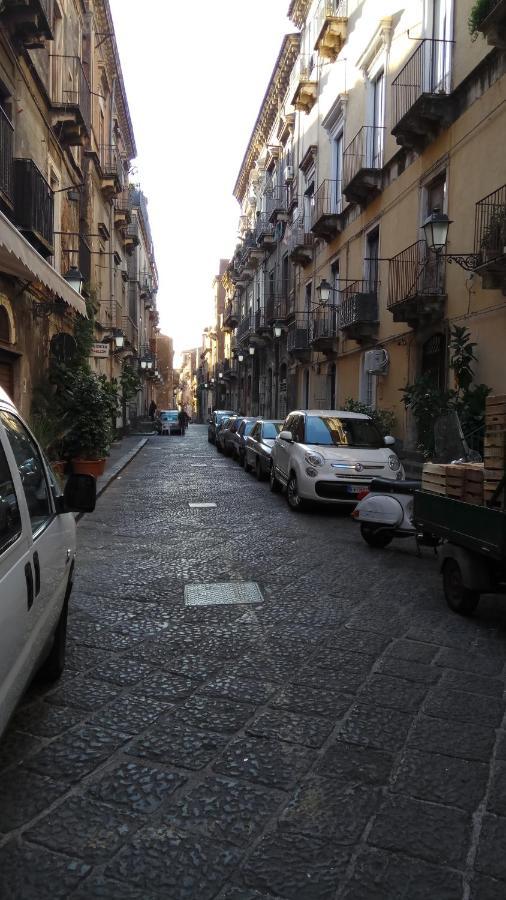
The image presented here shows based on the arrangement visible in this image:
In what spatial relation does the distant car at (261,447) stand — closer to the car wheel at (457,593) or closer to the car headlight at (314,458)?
the car headlight at (314,458)

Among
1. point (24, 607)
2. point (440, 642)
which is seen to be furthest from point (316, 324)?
point (24, 607)

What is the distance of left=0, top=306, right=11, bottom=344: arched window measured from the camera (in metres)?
10.8

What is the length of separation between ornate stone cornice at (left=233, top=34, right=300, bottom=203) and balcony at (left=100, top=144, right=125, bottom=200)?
355 inches

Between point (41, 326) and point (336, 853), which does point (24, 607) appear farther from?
point (41, 326)

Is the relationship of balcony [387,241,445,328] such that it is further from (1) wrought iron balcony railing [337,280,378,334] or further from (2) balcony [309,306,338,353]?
(2) balcony [309,306,338,353]

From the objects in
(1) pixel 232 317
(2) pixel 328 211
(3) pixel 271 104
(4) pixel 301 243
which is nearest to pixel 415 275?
(2) pixel 328 211

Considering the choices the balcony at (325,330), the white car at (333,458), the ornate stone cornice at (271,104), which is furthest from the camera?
the ornate stone cornice at (271,104)

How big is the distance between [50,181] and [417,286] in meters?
7.89

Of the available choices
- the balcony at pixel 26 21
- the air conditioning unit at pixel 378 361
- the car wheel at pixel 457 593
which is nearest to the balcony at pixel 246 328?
the air conditioning unit at pixel 378 361

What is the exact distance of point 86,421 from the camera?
12.9 meters

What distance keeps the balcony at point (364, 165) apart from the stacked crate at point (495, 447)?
1415cm

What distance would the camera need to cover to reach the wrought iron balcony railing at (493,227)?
9.87 metres

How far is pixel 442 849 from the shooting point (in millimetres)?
2311

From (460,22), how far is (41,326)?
384 inches
